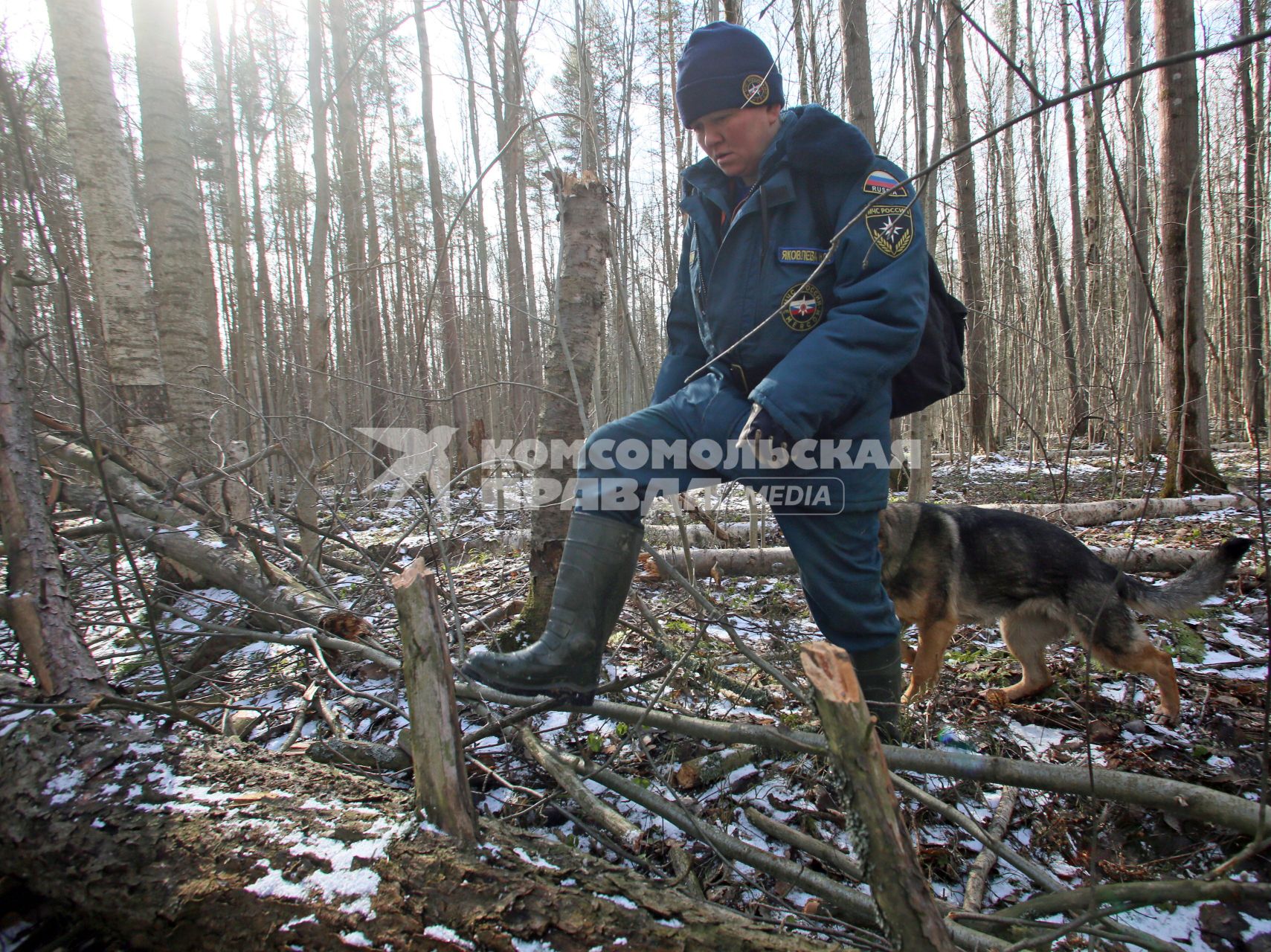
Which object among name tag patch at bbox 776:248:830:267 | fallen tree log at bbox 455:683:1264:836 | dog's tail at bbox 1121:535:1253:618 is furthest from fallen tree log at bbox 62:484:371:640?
dog's tail at bbox 1121:535:1253:618

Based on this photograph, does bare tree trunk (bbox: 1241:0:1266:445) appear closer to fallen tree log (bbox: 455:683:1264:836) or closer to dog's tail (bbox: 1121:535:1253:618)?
dog's tail (bbox: 1121:535:1253:618)

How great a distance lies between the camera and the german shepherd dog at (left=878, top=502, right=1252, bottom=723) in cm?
257

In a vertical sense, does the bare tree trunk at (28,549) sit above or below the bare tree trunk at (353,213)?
below

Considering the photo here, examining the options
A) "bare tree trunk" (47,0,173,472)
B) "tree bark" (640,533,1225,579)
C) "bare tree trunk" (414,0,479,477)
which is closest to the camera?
"tree bark" (640,533,1225,579)

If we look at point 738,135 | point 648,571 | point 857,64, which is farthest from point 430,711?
point 857,64

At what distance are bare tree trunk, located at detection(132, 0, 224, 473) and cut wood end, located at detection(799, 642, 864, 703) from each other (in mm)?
5194

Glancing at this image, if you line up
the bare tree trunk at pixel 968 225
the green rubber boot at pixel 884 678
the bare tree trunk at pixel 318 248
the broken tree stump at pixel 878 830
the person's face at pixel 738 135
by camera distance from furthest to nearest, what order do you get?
the bare tree trunk at pixel 968 225
the bare tree trunk at pixel 318 248
the green rubber boot at pixel 884 678
the person's face at pixel 738 135
the broken tree stump at pixel 878 830

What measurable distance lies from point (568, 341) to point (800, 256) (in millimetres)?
1396

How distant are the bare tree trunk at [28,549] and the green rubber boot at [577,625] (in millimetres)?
1285

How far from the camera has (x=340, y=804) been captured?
55.8 inches

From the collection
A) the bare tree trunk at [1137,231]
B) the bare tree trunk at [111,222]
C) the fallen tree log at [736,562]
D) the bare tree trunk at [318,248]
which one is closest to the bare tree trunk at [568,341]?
the fallen tree log at [736,562]

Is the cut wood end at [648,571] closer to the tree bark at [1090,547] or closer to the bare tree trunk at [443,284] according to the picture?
the tree bark at [1090,547]

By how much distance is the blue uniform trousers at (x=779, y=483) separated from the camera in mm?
1743

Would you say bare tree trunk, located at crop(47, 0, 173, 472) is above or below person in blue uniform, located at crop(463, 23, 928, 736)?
above
